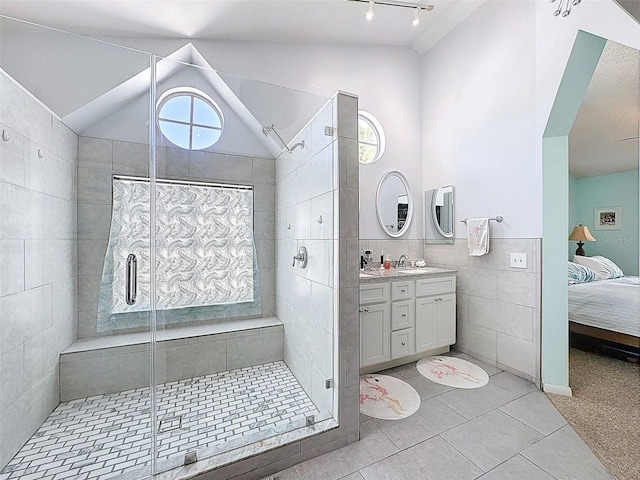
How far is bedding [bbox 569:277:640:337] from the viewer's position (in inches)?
107

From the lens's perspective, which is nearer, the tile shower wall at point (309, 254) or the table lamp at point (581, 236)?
the tile shower wall at point (309, 254)

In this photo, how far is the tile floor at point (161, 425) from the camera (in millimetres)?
1462

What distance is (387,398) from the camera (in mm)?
2176

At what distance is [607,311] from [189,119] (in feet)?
14.6

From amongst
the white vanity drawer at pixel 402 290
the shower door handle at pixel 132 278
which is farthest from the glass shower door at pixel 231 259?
the white vanity drawer at pixel 402 290

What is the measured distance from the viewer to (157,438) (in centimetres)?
161

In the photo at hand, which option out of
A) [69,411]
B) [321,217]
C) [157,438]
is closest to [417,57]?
[321,217]

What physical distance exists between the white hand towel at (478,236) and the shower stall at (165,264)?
1.64 metres

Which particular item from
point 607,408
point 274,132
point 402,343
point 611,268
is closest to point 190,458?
point 402,343

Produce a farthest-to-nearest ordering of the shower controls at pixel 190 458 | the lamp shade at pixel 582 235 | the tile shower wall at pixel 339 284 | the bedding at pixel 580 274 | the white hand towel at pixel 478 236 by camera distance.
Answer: the lamp shade at pixel 582 235
the bedding at pixel 580 274
the white hand towel at pixel 478 236
the tile shower wall at pixel 339 284
the shower controls at pixel 190 458

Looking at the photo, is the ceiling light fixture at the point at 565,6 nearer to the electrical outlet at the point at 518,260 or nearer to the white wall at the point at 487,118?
the white wall at the point at 487,118

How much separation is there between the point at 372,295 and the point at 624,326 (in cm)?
253

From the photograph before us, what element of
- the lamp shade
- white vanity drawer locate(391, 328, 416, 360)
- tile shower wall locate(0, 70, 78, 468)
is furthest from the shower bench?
the lamp shade

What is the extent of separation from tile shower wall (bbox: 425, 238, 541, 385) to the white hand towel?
98 millimetres
